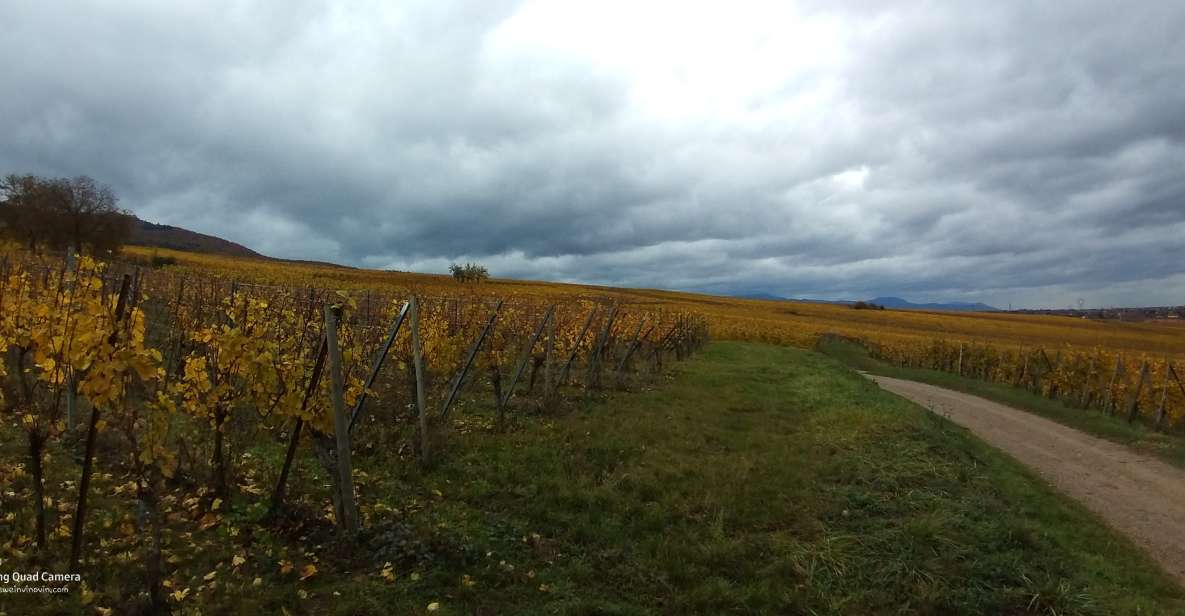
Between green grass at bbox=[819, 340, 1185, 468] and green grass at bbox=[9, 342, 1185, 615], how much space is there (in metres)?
6.40

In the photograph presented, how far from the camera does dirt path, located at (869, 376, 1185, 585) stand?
8602 mm

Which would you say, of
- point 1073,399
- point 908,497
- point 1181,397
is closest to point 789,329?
point 1073,399

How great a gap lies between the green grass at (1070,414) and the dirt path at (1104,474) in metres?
0.47

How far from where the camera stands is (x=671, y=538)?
6.75m

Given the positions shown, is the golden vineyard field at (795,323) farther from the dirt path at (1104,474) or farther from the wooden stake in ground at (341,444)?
the wooden stake in ground at (341,444)

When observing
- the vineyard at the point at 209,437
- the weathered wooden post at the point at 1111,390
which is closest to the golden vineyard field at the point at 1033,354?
the weathered wooden post at the point at 1111,390

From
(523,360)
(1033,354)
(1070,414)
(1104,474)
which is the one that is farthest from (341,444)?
(1033,354)

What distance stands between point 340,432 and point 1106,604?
761cm

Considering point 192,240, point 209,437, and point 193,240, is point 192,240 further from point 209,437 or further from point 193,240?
point 209,437

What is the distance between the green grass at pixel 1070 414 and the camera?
1428 cm

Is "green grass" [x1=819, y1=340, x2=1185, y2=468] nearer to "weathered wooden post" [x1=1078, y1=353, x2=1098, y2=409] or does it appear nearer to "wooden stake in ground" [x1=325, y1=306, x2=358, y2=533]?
"weathered wooden post" [x1=1078, y1=353, x2=1098, y2=409]

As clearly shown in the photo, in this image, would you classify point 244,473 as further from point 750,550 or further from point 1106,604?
point 1106,604

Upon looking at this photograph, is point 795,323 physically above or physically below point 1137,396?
above

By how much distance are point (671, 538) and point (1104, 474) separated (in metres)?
10.6
